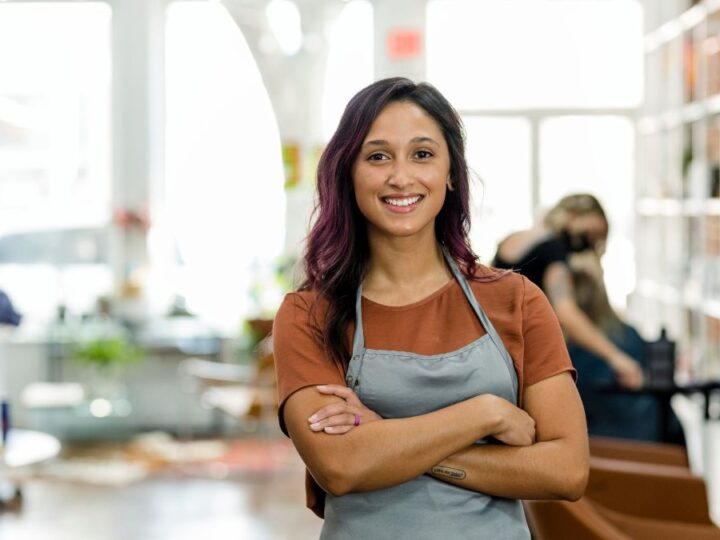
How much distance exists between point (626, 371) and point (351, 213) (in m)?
3.44

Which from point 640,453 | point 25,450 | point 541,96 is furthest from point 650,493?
point 541,96

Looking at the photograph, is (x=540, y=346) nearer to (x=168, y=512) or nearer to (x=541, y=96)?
(x=168, y=512)

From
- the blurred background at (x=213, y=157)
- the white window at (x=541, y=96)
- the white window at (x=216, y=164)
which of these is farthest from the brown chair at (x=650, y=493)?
the white window at (x=216, y=164)

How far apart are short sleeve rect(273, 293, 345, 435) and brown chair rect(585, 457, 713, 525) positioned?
2.27 metres

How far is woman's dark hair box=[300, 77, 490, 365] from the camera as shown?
7.18 ft

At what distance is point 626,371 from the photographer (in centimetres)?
549

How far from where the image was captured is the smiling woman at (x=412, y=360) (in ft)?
6.86

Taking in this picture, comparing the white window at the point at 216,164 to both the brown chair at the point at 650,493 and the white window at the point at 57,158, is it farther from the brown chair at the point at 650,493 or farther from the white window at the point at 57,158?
the brown chair at the point at 650,493

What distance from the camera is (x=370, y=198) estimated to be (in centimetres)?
221

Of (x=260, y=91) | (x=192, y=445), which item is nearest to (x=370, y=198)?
(x=192, y=445)

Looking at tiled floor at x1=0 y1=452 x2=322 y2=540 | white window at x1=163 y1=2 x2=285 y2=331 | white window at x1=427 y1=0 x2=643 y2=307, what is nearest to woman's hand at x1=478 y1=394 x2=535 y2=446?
tiled floor at x1=0 y1=452 x2=322 y2=540

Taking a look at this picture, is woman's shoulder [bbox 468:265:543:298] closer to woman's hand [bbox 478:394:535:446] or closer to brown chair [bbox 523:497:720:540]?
woman's hand [bbox 478:394:535:446]

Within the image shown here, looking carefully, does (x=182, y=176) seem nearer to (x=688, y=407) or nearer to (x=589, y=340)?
(x=688, y=407)

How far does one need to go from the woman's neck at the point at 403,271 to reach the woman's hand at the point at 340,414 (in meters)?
0.18
